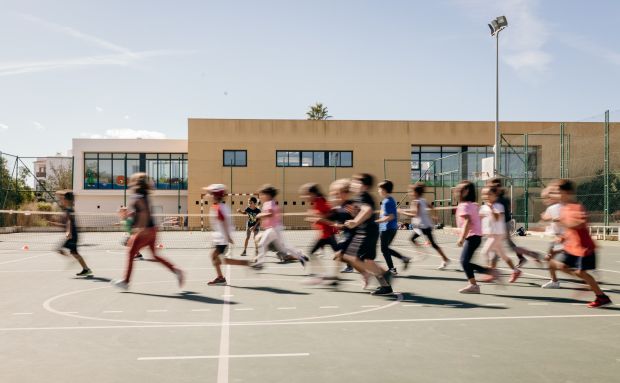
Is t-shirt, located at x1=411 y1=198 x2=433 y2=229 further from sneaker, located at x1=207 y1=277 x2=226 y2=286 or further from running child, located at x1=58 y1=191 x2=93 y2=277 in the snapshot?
running child, located at x1=58 y1=191 x2=93 y2=277

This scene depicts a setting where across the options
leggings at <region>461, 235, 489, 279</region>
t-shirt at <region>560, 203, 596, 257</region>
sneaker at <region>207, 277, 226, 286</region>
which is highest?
t-shirt at <region>560, 203, 596, 257</region>

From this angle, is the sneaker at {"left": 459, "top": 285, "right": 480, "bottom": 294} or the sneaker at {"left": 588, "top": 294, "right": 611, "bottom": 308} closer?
the sneaker at {"left": 588, "top": 294, "right": 611, "bottom": 308}

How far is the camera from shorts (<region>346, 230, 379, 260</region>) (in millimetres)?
8438

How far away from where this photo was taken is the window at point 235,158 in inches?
1764

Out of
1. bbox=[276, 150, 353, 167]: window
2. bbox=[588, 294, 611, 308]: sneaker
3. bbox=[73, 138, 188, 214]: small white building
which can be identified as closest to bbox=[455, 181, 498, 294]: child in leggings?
bbox=[588, 294, 611, 308]: sneaker

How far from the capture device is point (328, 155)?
45.5 m

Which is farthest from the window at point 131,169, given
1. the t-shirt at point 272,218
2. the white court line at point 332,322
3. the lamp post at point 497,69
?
the white court line at point 332,322

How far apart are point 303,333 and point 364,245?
2445 mm

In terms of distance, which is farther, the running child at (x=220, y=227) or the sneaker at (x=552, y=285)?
the running child at (x=220, y=227)

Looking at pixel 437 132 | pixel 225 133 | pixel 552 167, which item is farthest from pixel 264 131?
pixel 552 167

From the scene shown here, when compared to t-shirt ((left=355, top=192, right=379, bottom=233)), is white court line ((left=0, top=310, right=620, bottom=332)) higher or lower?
lower

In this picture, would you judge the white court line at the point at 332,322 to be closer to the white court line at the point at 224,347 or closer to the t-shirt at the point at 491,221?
the white court line at the point at 224,347

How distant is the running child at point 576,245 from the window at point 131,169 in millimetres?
42855

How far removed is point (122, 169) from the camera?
1959 inches
